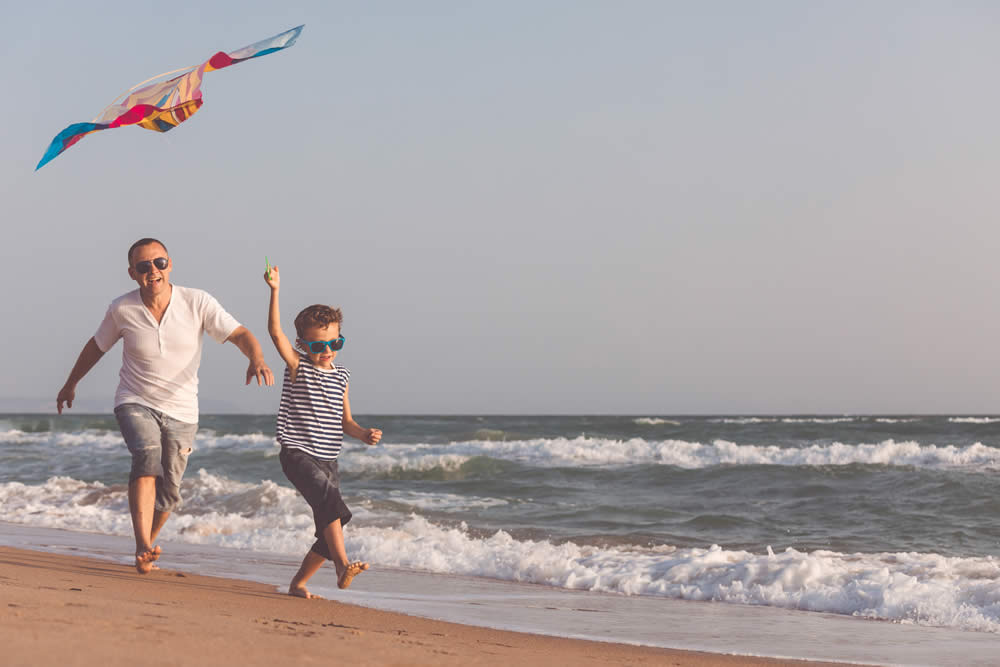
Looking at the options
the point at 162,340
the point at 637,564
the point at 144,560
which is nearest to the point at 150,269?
the point at 162,340

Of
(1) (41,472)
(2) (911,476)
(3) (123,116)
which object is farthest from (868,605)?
(1) (41,472)

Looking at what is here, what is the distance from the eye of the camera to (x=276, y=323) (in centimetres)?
415

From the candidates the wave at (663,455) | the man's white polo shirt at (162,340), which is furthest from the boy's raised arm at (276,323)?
the wave at (663,455)

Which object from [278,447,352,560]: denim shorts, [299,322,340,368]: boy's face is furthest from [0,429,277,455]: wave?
[299,322,340,368]: boy's face

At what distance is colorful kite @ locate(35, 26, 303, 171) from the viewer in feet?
17.1

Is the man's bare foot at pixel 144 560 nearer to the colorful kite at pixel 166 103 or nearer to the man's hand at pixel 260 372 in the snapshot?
the man's hand at pixel 260 372

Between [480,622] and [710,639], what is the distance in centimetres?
114

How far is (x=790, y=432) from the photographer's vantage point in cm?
2702

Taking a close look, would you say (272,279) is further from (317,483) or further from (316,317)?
(317,483)

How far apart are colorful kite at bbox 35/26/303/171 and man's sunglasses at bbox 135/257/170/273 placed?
108 cm

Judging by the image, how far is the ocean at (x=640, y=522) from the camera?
622 centimetres

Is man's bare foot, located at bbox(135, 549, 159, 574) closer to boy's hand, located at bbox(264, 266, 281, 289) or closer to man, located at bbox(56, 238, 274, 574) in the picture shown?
man, located at bbox(56, 238, 274, 574)

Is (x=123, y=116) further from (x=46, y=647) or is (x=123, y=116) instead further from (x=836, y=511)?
(x=836, y=511)

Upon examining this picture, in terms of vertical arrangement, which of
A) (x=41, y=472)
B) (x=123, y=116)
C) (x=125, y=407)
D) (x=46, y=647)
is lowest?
(x=41, y=472)
